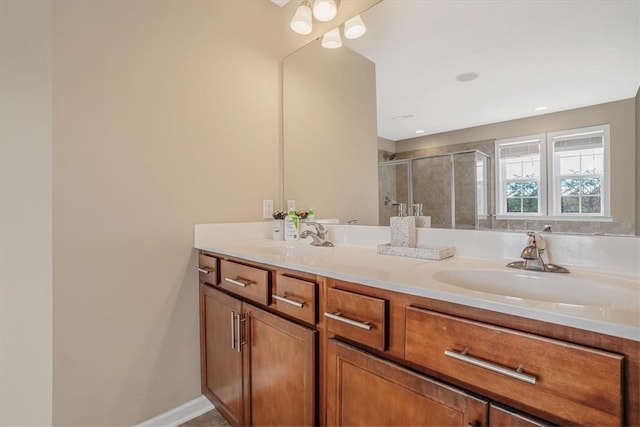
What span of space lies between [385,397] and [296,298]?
15.4 inches

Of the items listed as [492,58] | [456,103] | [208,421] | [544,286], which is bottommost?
[208,421]

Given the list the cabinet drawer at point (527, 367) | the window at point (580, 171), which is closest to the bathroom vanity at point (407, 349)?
the cabinet drawer at point (527, 367)

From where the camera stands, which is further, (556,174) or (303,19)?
(303,19)

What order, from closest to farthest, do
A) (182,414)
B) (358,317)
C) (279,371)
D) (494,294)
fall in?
(494,294) < (358,317) < (279,371) < (182,414)

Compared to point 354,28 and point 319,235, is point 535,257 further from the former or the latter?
point 354,28

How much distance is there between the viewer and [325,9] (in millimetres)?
1649

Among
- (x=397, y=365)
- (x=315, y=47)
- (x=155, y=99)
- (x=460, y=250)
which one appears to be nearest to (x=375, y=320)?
(x=397, y=365)

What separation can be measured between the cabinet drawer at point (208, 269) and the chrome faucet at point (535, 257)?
1.22 metres

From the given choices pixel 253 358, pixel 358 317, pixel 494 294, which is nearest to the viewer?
pixel 494 294

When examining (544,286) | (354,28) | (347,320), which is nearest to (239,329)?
(347,320)

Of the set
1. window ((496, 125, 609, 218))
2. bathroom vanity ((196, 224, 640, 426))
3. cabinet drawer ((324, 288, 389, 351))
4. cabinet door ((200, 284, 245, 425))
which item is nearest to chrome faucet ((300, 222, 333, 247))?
bathroom vanity ((196, 224, 640, 426))

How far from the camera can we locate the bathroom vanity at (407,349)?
1.72 ft

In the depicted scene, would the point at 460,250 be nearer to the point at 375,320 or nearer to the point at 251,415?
the point at 375,320

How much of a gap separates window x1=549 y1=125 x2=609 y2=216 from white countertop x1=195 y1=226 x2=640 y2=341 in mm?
206
